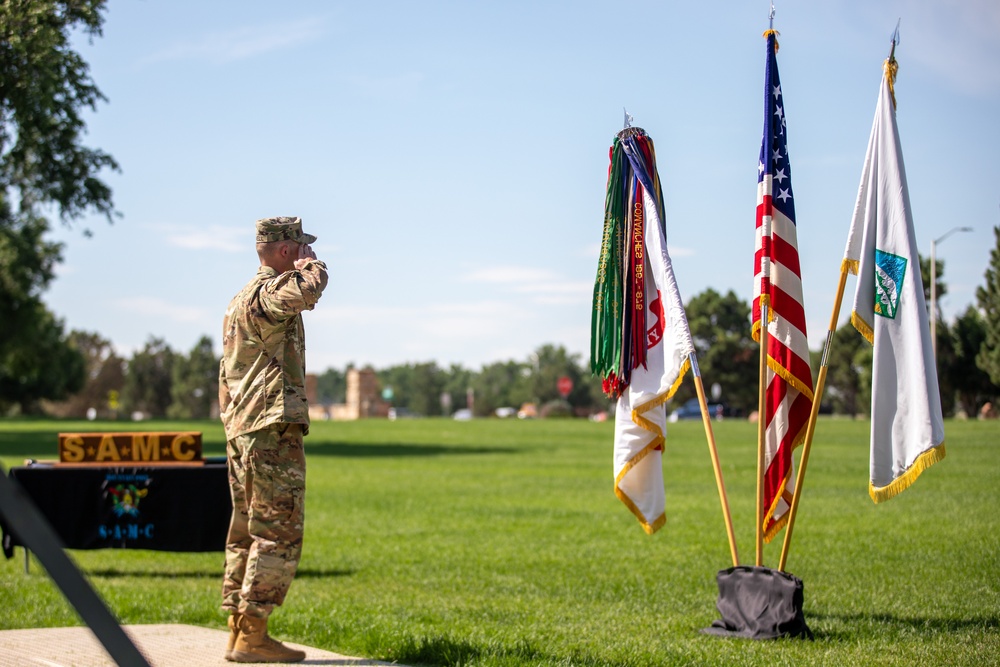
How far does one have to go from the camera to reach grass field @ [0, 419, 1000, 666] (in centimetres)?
693

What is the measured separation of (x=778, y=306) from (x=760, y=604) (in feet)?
6.35

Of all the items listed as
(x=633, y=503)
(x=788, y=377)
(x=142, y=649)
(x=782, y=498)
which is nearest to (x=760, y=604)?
(x=782, y=498)

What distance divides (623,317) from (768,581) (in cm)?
198

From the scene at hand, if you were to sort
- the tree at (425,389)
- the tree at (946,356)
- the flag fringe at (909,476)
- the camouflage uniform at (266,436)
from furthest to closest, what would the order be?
the tree at (425,389)
the tree at (946,356)
the flag fringe at (909,476)
the camouflage uniform at (266,436)

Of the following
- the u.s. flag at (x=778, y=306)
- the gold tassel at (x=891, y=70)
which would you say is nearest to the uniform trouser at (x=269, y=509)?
the u.s. flag at (x=778, y=306)

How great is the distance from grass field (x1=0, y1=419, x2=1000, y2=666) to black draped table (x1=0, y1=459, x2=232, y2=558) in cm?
48

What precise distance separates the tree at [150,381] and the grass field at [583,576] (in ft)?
346

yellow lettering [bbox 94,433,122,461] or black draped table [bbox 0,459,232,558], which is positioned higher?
yellow lettering [bbox 94,433,122,461]

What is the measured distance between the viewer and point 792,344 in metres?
7.27

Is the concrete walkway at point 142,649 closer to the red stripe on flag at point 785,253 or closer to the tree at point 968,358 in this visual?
the red stripe on flag at point 785,253

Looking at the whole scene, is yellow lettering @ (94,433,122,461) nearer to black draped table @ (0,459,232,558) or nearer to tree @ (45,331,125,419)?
black draped table @ (0,459,232,558)

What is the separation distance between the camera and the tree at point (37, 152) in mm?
9773

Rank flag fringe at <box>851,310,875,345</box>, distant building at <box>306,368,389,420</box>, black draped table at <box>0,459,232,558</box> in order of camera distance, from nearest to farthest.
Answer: flag fringe at <box>851,310,875,345</box>, black draped table at <box>0,459,232,558</box>, distant building at <box>306,368,389,420</box>

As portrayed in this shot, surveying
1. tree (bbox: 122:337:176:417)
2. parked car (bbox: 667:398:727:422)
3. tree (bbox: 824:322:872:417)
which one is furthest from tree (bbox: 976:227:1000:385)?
tree (bbox: 122:337:176:417)
